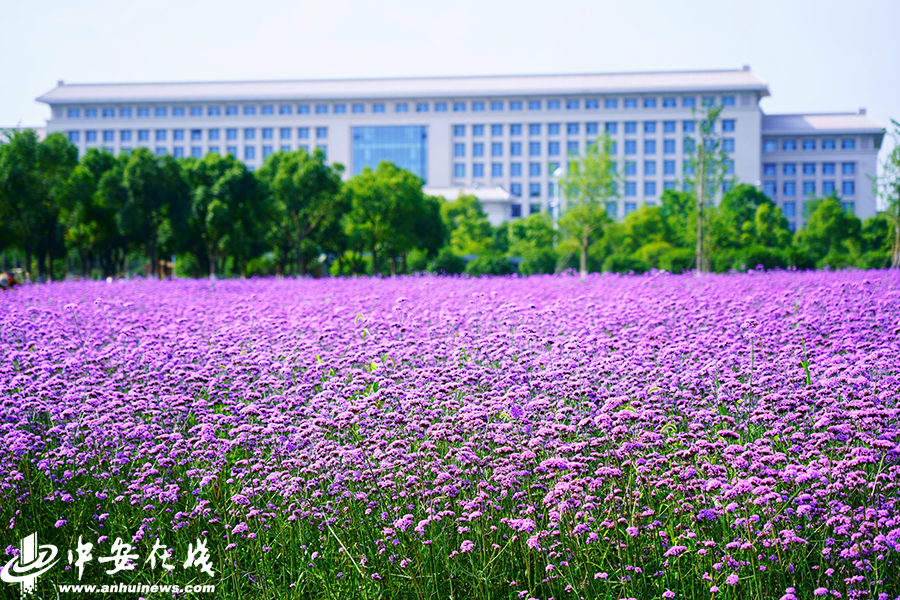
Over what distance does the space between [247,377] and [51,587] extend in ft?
7.19

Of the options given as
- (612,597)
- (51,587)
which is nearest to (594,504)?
(612,597)

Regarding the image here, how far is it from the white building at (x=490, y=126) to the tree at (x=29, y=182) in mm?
68125

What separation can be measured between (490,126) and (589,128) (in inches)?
535

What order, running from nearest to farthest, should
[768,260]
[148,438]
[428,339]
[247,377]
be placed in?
1. [148,438]
2. [247,377]
3. [428,339]
4. [768,260]

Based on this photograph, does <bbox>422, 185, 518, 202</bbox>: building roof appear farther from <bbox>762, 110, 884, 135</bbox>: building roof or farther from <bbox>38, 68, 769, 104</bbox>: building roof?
<bbox>762, 110, 884, 135</bbox>: building roof

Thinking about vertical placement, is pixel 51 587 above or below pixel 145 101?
below

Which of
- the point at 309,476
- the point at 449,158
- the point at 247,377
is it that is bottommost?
the point at 309,476

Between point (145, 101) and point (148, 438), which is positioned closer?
point (148, 438)

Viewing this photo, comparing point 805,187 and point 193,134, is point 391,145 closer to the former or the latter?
point 193,134

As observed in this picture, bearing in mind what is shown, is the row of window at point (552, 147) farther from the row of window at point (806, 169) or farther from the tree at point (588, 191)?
the tree at point (588, 191)

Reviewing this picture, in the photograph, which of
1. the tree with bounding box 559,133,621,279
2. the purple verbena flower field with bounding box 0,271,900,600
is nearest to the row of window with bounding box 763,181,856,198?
the tree with bounding box 559,133,621,279

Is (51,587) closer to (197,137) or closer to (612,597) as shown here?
(612,597)

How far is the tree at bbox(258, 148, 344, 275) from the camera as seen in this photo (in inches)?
1678

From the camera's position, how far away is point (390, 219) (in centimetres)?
4612
